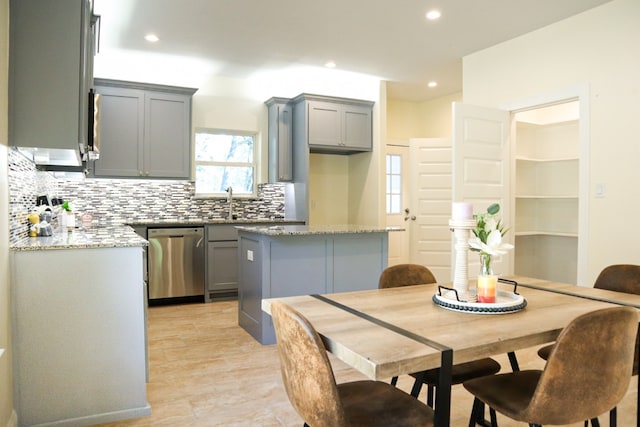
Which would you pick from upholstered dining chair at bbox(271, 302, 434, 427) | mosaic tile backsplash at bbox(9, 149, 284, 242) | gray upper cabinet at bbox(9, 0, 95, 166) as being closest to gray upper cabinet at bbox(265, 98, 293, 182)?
mosaic tile backsplash at bbox(9, 149, 284, 242)

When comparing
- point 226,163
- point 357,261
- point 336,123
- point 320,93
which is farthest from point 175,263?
point 320,93

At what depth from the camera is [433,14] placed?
4.05 meters

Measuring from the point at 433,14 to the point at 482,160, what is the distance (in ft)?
4.83

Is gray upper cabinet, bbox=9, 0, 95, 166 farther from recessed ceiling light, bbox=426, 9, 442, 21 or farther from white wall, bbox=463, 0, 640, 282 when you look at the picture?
white wall, bbox=463, 0, 640, 282

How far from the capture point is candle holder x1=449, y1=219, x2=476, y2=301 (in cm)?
181

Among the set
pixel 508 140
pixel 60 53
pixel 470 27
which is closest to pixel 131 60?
pixel 60 53

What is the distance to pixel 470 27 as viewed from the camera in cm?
433

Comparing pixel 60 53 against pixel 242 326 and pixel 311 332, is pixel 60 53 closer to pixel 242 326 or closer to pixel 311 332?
pixel 311 332

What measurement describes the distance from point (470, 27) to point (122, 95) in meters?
3.79

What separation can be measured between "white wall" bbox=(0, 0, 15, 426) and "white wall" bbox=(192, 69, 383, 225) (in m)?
3.71

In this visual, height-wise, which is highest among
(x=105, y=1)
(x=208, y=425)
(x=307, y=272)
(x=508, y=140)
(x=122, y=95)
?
(x=105, y=1)

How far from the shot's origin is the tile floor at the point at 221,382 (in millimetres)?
2418

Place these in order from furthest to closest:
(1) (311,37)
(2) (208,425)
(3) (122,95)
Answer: (3) (122,95) → (1) (311,37) → (2) (208,425)

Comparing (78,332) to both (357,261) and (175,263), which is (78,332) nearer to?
(357,261)
